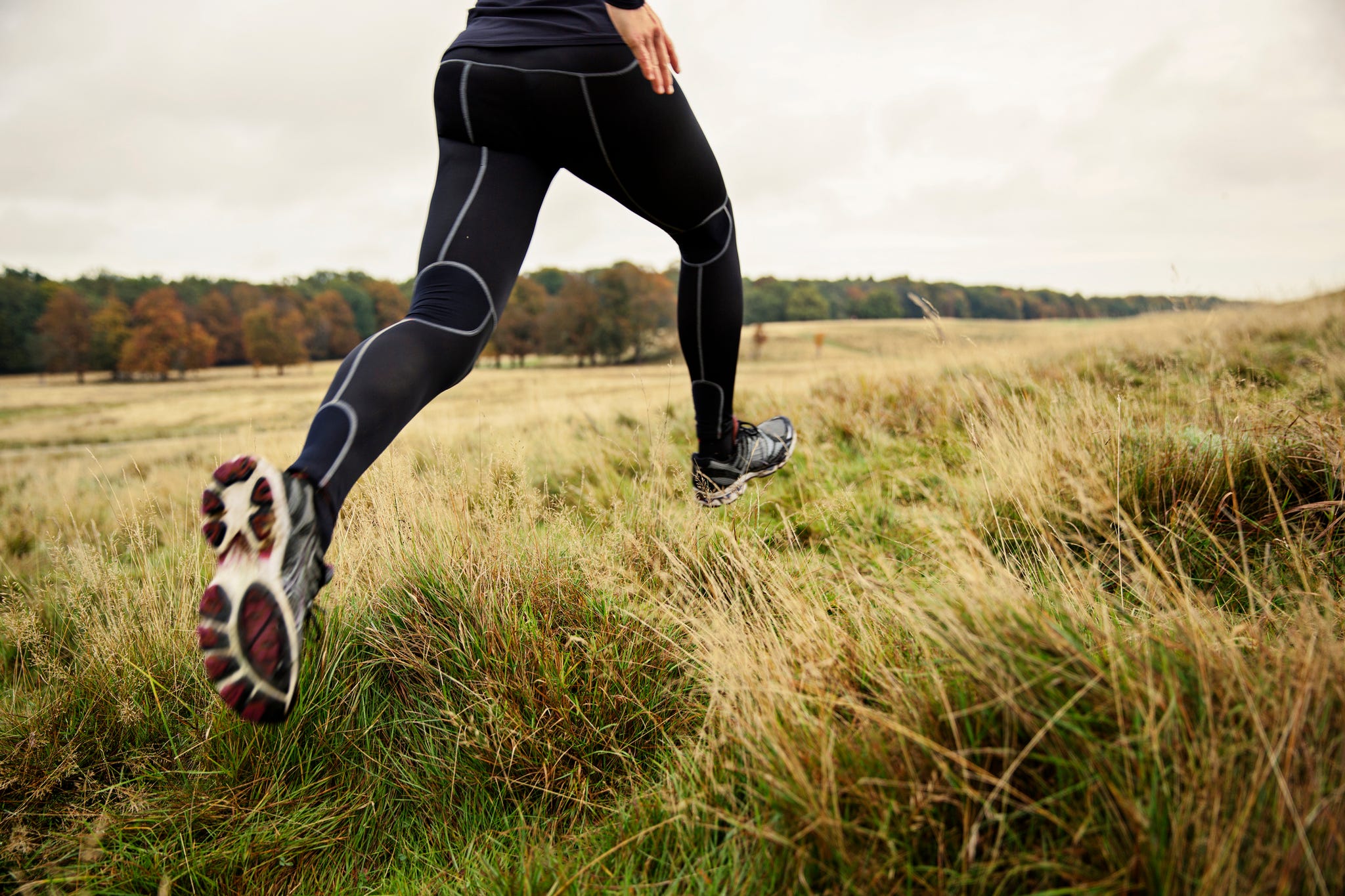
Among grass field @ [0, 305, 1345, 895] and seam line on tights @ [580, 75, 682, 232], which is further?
seam line on tights @ [580, 75, 682, 232]

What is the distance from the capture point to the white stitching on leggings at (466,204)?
1.53 metres

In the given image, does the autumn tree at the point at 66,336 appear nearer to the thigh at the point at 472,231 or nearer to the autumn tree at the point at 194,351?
the autumn tree at the point at 194,351

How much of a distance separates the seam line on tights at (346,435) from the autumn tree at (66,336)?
71.8 metres

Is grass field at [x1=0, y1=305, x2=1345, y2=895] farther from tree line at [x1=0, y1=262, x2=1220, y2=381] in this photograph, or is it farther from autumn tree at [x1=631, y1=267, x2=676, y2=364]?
autumn tree at [x1=631, y1=267, x2=676, y2=364]

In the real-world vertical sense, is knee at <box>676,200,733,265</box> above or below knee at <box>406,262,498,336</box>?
above

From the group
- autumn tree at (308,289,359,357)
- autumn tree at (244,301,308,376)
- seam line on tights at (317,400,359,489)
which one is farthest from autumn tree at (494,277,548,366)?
seam line on tights at (317,400,359,489)

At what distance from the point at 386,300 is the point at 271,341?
87.5ft

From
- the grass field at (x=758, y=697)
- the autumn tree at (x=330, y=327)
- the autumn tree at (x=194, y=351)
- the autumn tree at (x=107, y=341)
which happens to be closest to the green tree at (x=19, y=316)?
the autumn tree at (x=107, y=341)

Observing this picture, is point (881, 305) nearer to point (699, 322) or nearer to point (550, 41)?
point (699, 322)

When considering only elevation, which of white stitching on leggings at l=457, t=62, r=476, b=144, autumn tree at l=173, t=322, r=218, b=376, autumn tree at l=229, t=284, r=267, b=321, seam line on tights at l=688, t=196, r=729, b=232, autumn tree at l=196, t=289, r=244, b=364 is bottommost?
seam line on tights at l=688, t=196, r=729, b=232

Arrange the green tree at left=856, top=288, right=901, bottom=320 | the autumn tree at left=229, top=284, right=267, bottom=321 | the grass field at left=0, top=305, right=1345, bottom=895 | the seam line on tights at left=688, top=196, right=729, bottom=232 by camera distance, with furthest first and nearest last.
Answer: the autumn tree at left=229, top=284, right=267, bottom=321 < the green tree at left=856, top=288, right=901, bottom=320 < the seam line on tights at left=688, top=196, right=729, bottom=232 < the grass field at left=0, top=305, right=1345, bottom=895

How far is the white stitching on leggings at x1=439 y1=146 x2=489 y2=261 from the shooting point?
153cm

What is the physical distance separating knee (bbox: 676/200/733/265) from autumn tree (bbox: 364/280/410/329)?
3138 inches

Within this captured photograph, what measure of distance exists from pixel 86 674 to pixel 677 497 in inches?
77.5
